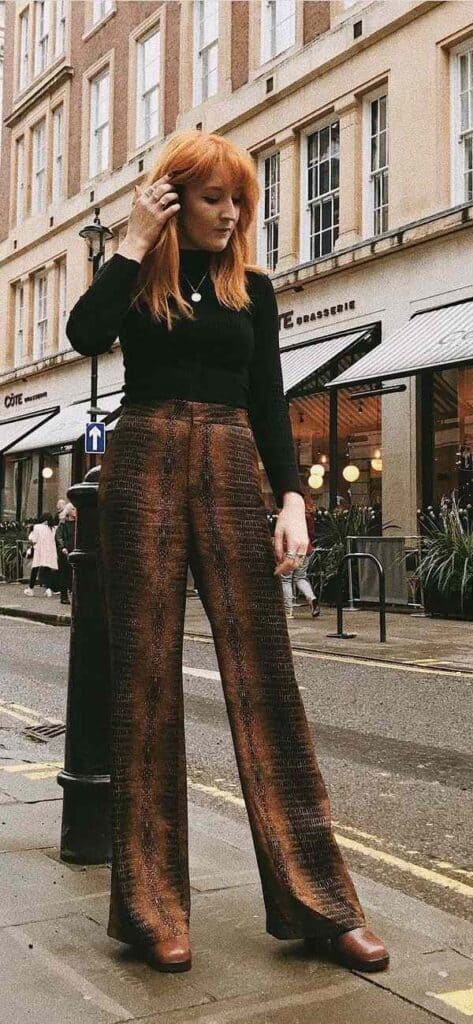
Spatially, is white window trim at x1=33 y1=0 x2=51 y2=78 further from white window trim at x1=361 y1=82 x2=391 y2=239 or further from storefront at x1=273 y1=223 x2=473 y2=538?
white window trim at x1=361 y1=82 x2=391 y2=239

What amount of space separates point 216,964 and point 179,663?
0.68 meters

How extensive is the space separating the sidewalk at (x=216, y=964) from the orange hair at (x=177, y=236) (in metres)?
1.45

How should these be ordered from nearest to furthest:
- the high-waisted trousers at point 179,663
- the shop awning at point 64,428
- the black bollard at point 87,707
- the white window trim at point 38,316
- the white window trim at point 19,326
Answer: the high-waisted trousers at point 179,663 → the black bollard at point 87,707 → the shop awning at point 64,428 → the white window trim at point 38,316 → the white window trim at point 19,326

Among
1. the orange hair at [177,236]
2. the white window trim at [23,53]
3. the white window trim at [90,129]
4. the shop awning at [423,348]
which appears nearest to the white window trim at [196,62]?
the white window trim at [90,129]

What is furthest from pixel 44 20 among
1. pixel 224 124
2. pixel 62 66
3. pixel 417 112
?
pixel 417 112

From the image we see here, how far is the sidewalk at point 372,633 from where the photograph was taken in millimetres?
9562

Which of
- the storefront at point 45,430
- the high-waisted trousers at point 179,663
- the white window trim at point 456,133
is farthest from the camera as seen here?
the storefront at point 45,430

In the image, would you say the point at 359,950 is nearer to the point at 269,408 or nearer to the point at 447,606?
the point at 269,408

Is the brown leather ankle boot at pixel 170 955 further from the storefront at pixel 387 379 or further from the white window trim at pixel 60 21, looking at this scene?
the white window trim at pixel 60 21

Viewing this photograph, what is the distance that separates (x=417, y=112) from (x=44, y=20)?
741 inches

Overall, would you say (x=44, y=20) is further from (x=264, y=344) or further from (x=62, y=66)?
(x=264, y=344)

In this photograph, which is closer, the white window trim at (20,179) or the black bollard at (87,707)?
the black bollard at (87,707)

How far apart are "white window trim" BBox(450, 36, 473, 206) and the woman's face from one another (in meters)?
15.1

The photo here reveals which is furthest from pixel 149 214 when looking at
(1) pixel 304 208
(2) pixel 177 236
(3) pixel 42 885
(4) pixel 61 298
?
(4) pixel 61 298
